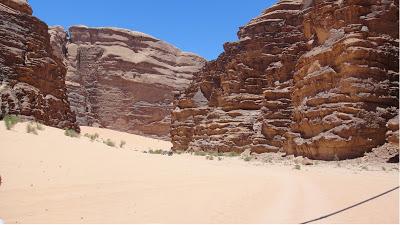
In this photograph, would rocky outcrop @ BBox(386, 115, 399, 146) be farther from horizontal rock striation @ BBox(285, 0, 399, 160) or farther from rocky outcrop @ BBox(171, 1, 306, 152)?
rocky outcrop @ BBox(171, 1, 306, 152)

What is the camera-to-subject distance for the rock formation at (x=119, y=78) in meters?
59.6

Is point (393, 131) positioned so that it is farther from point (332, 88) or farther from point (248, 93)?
point (248, 93)

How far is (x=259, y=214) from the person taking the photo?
17.5ft

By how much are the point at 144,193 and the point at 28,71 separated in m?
16.2

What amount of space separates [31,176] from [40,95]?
14.6m

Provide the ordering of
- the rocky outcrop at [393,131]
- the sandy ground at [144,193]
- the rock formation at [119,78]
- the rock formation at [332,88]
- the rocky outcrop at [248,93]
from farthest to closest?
the rock formation at [119,78], the rocky outcrop at [248,93], the rock formation at [332,88], the rocky outcrop at [393,131], the sandy ground at [144,193]

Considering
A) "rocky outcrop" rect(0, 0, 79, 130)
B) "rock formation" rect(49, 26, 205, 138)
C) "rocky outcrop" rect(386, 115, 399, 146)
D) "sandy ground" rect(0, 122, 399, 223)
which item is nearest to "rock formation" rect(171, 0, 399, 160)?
"rocky outcrop" rect(386, 115, 399, 146)

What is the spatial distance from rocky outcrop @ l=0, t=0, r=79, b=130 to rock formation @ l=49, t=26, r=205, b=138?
33952 mm

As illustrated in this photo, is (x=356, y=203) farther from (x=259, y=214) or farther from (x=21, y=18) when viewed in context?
(x=21, y=18)

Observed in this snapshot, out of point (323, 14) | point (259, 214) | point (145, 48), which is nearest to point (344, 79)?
point (323, 14)

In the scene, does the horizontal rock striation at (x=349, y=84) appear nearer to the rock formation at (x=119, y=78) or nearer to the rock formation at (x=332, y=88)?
the rock formation at (x=332, y=88)

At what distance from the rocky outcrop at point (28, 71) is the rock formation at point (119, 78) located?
34.0m

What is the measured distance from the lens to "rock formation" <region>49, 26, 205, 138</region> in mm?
59625

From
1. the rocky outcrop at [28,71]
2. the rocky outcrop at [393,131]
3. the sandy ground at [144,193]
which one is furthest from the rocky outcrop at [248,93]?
the sandy ground at [144,193]
